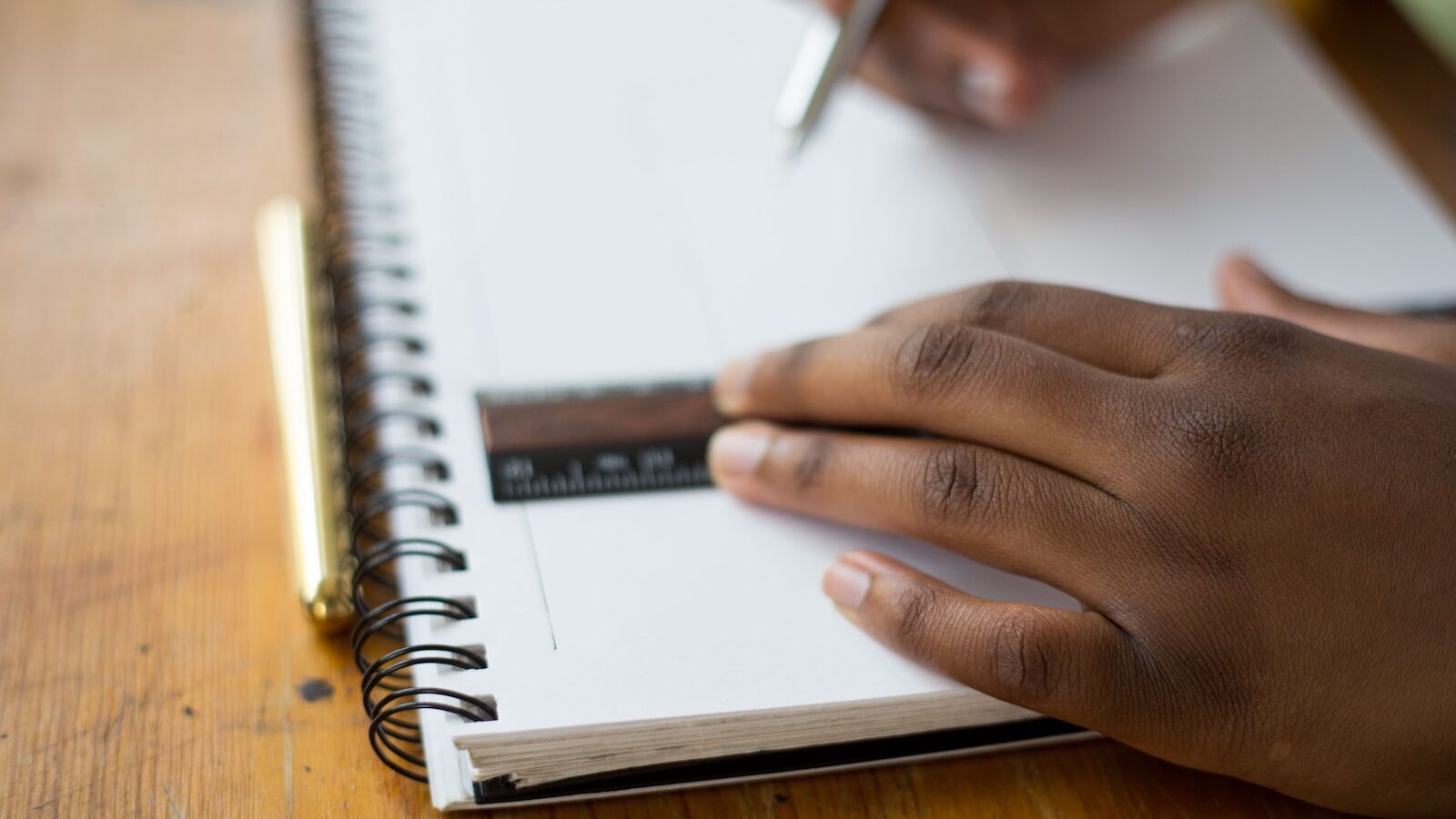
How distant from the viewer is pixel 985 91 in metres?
0.97

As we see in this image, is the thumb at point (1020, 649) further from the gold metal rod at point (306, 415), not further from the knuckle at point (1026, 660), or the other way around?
the gold metal rod at point (306, 415)

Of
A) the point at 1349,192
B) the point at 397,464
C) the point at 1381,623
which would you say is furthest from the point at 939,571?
the point at 1349,192

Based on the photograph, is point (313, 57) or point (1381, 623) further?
point (313, 57)

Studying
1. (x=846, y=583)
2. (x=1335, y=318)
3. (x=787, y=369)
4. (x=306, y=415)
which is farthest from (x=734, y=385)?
(x=1335, y=318)

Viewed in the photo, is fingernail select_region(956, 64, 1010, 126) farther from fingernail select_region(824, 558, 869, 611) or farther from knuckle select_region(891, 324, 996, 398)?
fingernail select_region(824, 558, 869, 611)

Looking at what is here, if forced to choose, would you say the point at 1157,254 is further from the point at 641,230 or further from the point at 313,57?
the point at 313,57

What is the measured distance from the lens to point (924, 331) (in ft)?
2.15

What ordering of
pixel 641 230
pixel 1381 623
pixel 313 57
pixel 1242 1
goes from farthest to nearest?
pixel 1242 1
pixel 313 57
pixel 641 230
pixel 1381 623

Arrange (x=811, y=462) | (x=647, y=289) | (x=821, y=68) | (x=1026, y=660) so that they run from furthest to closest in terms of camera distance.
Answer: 1. (x=821, y=68)
2. (x=647, y=289)
3. (x=811, y=462)
4. (x=1026, y=660)

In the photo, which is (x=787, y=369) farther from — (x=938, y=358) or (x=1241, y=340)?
(x=1241, y=340)

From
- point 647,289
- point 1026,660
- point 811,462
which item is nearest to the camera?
point 1026,660

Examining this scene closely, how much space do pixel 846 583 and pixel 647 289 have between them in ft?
0.92

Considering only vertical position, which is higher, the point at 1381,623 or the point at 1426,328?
the point at 1426,328

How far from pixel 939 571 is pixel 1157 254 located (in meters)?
0.37
